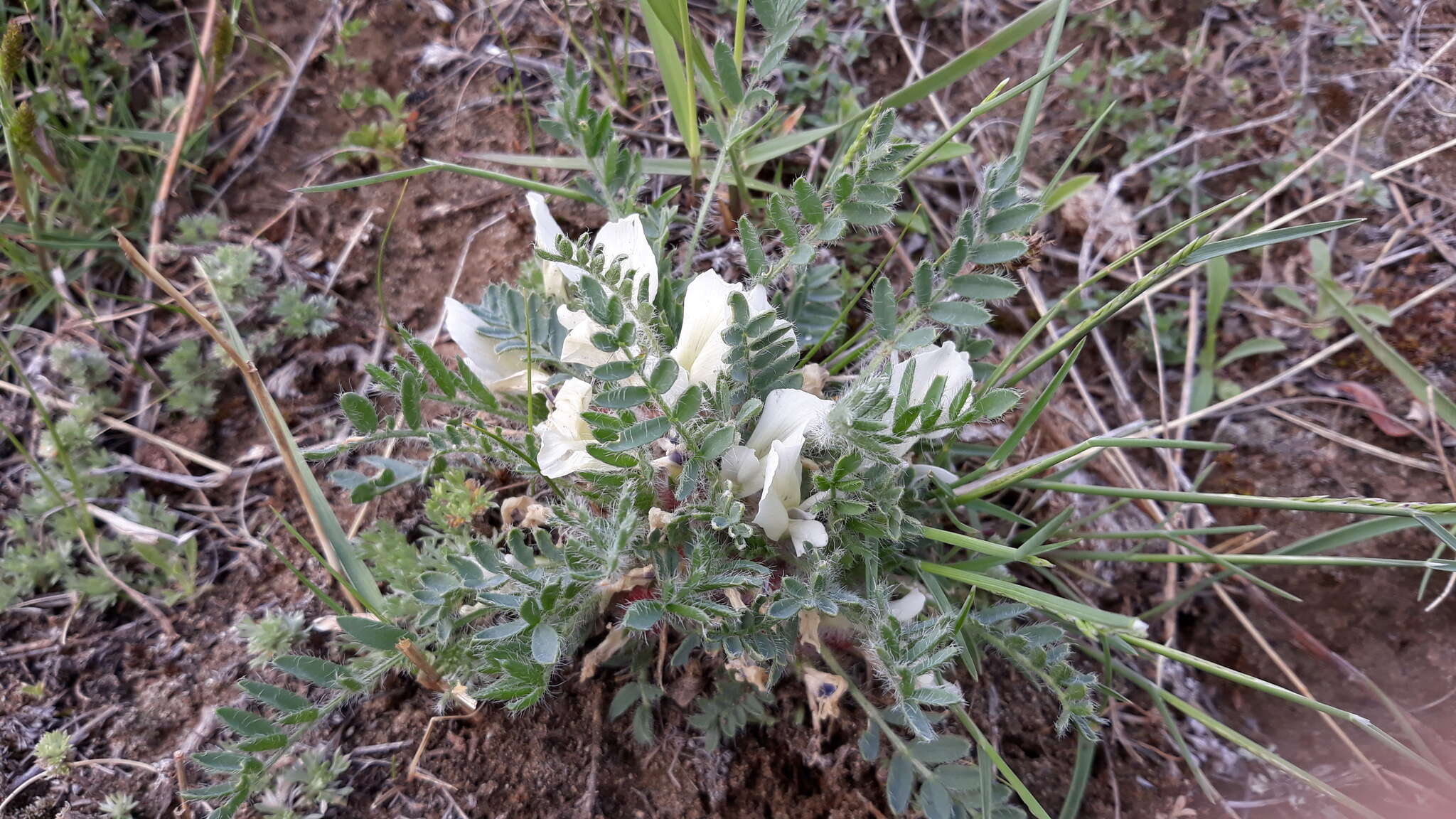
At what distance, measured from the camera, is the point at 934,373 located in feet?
5.20

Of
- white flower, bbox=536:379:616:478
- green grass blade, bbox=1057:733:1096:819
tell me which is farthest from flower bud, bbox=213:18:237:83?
green grass blade, bbox=1057:733:1096:819

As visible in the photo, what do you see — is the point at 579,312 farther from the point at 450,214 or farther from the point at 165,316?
the point at 165,316

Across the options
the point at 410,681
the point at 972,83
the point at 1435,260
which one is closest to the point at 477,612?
the point at 410,681

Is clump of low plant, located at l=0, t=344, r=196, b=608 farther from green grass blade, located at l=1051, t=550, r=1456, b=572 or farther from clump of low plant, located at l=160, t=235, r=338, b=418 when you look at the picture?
green grass blade, located at l=1051, t=550, r=1456, b=572

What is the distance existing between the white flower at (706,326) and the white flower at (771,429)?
0.12 m

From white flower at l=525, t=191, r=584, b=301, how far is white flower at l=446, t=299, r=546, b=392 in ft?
0.56

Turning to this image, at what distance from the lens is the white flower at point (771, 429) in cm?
152

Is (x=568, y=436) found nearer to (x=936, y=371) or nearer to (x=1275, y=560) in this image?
(x=936, y=371)

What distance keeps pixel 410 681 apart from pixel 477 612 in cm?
38

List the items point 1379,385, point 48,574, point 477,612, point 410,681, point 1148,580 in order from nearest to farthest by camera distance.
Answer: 1. point 477,612
2. point 410,681
3. point 48,574
4. point 1148,580
5. point 1379,385

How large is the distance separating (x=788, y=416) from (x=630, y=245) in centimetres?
44

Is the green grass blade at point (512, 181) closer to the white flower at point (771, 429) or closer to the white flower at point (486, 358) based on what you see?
the white flower at point (486, 358)

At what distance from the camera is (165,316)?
2379mm

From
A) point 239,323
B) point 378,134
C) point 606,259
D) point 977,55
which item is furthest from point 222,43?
point 977,55
